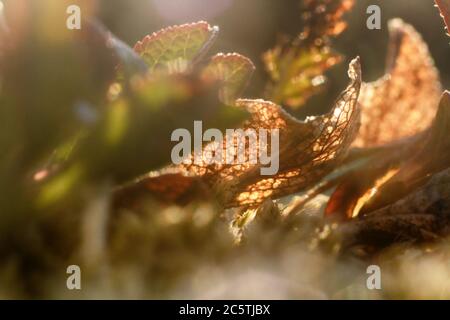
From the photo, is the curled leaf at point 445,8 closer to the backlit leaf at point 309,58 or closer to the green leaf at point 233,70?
the green leaf at point 233,70

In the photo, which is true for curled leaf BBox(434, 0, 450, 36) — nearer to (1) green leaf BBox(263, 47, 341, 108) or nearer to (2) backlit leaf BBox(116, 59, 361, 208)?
(2) backlit leaf BBox(116, 59, 361, 208)

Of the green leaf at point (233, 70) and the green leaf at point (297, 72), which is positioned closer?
the green leaf at point (233, 70)

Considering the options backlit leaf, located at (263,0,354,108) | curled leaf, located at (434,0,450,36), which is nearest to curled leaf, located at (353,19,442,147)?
backlit leaf, located at (263,0,354,108)

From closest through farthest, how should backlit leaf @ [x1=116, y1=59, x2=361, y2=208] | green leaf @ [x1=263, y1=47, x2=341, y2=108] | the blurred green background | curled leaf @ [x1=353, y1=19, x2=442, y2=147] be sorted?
backlit leaf @ [x1=116, y1=59, x2=361, y2=208]
curled leaf @ [x1=353, y1=19, x2=442, y2=147]
green leaf @ [x1=263, y1=47, x2=341, y2=108]
the blurred green background

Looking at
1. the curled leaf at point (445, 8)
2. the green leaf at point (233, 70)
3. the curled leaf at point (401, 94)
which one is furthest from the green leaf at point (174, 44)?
the curled leaf at point (401, 94)

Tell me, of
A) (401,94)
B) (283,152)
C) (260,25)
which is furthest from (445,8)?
(260,25)

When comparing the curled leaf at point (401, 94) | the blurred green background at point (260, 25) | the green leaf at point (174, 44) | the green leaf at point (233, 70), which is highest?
the blurred green background at point (260, 25)
